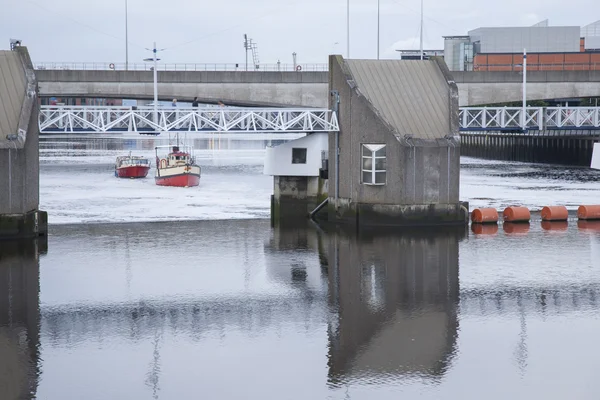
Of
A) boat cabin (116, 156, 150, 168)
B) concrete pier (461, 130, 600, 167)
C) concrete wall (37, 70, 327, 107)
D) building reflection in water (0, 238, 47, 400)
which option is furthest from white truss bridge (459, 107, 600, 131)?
building reflection in water (0, 238, 47, 400)

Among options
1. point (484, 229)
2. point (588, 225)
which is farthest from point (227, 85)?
point (588, 225)

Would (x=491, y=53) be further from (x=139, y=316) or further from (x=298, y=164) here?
(x=139, y=316)

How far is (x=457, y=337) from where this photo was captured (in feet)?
89.6

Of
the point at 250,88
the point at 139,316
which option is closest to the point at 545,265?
the point at 139,316

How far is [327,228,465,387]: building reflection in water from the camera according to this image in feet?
80.9

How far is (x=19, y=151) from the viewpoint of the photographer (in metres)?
41.7

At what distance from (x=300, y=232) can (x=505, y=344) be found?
2287 centimetres

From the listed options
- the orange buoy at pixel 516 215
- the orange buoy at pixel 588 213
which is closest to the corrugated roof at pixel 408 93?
the orange buoy at pixel 516 215

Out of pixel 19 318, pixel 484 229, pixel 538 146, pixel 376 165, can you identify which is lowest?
pixel 19 318

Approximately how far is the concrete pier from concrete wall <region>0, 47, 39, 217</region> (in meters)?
63.0

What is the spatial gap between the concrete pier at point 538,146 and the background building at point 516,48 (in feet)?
31.6

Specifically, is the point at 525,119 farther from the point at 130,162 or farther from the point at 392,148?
the point at 130,162

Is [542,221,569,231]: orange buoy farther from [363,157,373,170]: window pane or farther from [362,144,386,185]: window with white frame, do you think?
[363,157,373,170]: window pane

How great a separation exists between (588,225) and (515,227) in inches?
156
